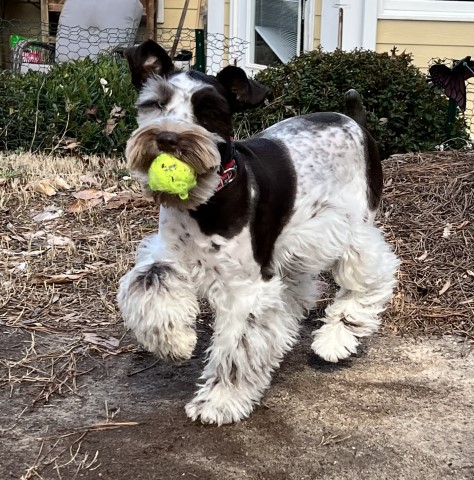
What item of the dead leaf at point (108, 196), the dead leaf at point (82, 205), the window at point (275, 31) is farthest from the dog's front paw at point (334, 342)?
the window at point (275, 31)

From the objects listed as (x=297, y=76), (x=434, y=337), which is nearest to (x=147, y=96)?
(x=434, y=337)

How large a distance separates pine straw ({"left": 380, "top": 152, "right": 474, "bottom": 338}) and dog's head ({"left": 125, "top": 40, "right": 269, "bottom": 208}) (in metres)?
1.85

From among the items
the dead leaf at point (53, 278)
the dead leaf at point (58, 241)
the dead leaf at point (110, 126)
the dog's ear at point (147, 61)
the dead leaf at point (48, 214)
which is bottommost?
the dead leaf at point (53, 278)

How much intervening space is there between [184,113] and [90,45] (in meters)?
9.33

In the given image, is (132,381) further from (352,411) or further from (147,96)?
(147,96)

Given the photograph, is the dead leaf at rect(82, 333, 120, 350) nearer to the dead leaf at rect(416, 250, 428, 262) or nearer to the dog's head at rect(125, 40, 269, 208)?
the dog's head at rect(125, 40, 269, 208)

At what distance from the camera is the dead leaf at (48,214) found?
5.98 meters

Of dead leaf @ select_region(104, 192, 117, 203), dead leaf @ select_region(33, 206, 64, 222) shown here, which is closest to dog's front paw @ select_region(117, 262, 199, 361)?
dead leaf @ select_region(33, 206, 64, 222)

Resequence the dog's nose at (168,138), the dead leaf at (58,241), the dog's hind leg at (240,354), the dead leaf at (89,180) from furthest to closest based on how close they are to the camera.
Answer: the dead leaf at (89,180) → the dead leaf at (58,241) → the dog's hind leg at (240,354) → the dog's nose at (168,138)

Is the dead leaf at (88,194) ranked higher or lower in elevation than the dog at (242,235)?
lower

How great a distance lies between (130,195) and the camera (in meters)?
6.37

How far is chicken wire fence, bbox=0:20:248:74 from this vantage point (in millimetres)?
10336

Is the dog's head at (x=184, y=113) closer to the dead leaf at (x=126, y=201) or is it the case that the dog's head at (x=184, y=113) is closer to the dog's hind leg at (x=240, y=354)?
the dog's hind leg at (x=240, y=354)

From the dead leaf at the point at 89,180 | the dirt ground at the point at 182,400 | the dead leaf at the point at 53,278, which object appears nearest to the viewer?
the dirt ground at the point at 182,400
